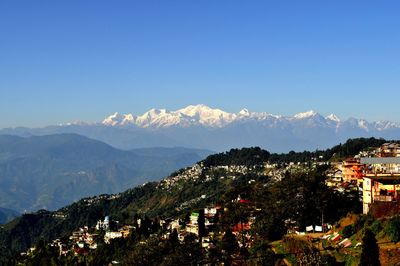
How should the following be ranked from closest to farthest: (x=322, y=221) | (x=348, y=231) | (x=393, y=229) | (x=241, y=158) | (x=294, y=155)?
(x=393, y=229) < (x=348, y=231) < (x=322, y=221) < (x=294, y=155) < (x=241, y=158)

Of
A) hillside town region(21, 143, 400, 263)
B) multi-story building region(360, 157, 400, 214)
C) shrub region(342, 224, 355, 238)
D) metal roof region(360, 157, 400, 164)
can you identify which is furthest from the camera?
metal roof region(360, 157, 400, 164)

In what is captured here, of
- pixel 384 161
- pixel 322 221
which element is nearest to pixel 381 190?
pixel 322 221

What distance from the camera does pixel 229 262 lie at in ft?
149

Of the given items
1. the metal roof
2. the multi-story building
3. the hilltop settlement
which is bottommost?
the hilltop settlement

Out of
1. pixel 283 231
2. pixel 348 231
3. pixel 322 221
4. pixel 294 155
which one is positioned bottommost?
pixel 283 231

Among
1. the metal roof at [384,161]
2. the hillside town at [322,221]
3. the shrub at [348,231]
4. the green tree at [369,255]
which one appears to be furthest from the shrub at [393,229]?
the metal roof at [384,161]

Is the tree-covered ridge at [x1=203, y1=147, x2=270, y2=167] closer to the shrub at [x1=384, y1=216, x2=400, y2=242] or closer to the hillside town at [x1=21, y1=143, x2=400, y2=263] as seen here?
the hillside town at [x1=21, y1=143, x2=400, y2=263]

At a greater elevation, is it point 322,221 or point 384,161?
point 384,161

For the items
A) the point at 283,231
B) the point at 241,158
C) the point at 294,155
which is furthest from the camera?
the point at 241,158

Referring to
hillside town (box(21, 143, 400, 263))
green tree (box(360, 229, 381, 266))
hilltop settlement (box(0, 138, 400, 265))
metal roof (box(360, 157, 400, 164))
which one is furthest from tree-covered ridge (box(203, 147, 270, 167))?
green tree (box(360, 229, 381, 266))

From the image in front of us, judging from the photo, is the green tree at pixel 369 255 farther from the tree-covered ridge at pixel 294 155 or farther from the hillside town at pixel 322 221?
the tree-covered ridge at pixel 294 155

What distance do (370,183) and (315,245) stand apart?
890 centimetres

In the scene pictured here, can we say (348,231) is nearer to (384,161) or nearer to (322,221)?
(322,221)

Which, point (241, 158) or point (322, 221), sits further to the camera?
point (241, 158)
